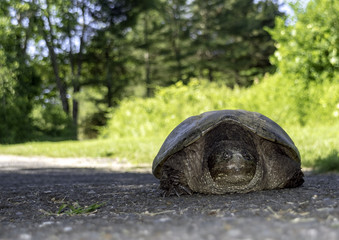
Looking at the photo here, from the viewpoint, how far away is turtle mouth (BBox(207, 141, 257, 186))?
280 centimetres

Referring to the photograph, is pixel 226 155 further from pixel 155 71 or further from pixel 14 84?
pixel 155 71

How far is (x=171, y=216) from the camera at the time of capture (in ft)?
7.15

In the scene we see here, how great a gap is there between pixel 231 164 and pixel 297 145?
13.8ft

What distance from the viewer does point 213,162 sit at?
291 cm

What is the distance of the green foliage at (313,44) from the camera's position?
936cm

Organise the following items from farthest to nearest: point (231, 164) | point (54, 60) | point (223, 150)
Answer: point (54, 60) → point (223, 150) → point (231, 164)

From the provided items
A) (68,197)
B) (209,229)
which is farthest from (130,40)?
(209,229)

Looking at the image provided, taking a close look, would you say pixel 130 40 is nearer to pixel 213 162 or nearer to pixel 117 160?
pixel 117 160

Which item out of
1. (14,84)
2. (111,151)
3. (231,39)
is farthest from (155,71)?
(111,151)

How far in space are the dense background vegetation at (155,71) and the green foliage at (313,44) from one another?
0.09ft

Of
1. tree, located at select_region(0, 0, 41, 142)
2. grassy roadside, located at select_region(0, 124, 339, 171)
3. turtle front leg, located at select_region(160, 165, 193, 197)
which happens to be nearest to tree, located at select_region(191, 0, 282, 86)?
tree, located at select_region(0, 0, 41, 142)

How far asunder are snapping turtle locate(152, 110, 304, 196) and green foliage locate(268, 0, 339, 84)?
22.4ft

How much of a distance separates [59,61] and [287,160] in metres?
23.9

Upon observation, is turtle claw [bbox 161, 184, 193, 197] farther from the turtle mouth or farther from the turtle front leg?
the turtle mouth
